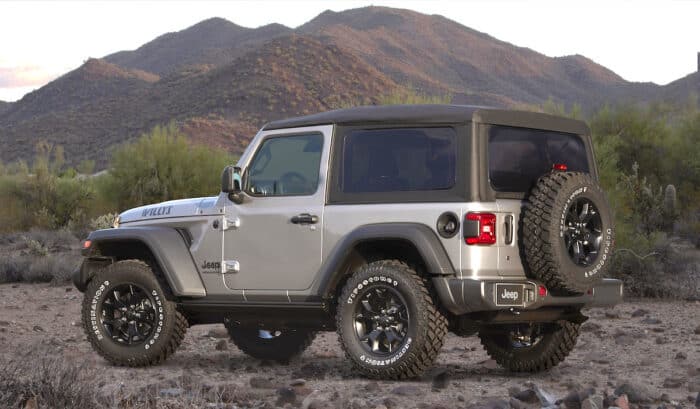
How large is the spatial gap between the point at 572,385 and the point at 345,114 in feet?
8.79

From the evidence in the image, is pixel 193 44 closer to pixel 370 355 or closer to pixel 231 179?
pixel 231 179

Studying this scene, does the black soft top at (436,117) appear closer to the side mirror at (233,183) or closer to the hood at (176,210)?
the side mirror at (233,183)

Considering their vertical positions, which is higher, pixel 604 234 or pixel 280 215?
pixel 280 215

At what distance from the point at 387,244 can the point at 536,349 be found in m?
1.78

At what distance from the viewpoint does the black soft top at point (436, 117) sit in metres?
8.18

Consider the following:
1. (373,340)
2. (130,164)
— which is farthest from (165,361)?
(130,164)

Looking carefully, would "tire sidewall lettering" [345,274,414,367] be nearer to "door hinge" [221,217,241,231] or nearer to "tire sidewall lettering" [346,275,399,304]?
"tire sidewall lettering" [346,275,399,304]

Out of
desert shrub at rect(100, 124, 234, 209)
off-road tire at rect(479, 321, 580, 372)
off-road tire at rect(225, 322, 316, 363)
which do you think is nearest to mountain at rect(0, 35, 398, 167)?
desert shrub at rect(100, 124, 234, 209)

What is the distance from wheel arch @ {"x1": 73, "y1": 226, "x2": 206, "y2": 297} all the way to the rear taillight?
8.67 feet

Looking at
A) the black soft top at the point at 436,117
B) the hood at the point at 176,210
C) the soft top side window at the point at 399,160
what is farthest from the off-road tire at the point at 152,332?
the soft top side window at the point at 399,160

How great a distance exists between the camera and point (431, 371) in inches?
368

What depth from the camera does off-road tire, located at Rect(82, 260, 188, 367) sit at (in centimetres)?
955

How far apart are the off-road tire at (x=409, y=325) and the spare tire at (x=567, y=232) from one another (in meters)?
0.79

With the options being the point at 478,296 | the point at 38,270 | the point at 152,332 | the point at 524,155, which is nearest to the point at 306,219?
the point at 478,296
